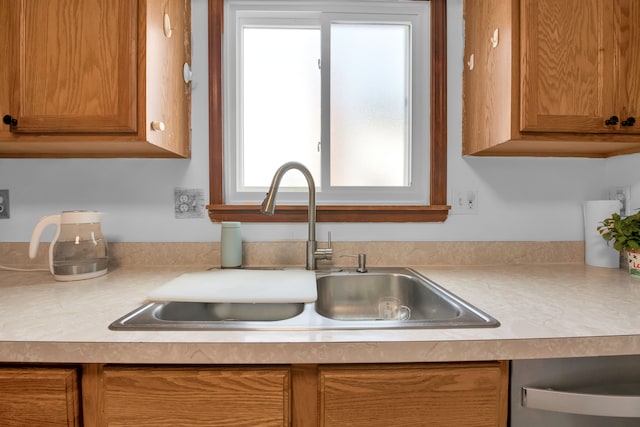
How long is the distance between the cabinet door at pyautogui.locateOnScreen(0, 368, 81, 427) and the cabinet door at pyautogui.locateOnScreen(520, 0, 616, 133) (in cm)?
137

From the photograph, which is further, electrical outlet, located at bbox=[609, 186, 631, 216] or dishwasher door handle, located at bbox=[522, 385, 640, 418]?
electrical outlet, located at bbox=[609, 186, 631, 216]

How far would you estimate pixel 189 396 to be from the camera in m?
0.62

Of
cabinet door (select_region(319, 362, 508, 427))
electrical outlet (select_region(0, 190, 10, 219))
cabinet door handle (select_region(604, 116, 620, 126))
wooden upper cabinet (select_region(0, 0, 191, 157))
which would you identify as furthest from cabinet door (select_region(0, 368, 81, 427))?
cabinet door handle (select_region(604, 116, 620, 126))

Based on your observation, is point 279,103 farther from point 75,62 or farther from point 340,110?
point 75,62

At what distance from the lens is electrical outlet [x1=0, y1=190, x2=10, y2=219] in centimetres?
130

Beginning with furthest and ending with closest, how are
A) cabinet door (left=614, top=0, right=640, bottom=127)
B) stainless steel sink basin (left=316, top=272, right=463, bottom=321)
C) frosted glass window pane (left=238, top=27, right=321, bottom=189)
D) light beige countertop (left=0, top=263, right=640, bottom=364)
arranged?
frosted glass window pane (left=238, top=27, right=321, bottom=189), stainless steel sink basin (left=316, top=272, right=463, bottom=321), cabinet door (left=614, top=0, right=640, bottom=127), light beige countertop (left=0, top=263, right=640, bottom=364)

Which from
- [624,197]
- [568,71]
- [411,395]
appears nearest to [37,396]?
[411,395]

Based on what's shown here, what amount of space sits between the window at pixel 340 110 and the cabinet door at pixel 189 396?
2.51 feet

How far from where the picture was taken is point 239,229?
1.24m

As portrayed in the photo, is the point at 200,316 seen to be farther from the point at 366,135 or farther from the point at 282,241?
the point at 366,135

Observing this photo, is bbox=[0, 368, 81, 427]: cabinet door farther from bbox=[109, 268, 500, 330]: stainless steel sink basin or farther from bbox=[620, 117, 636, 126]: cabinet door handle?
bbox=[620, 117, 636, 126]: cabinet door handle

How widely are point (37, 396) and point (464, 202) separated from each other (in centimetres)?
144

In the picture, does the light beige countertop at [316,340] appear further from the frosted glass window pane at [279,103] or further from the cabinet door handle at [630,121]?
the frosted glass window pane at [279,103]

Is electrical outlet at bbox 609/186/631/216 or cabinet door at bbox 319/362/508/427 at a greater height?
electrical outlet at bbox 609/186/631/216
